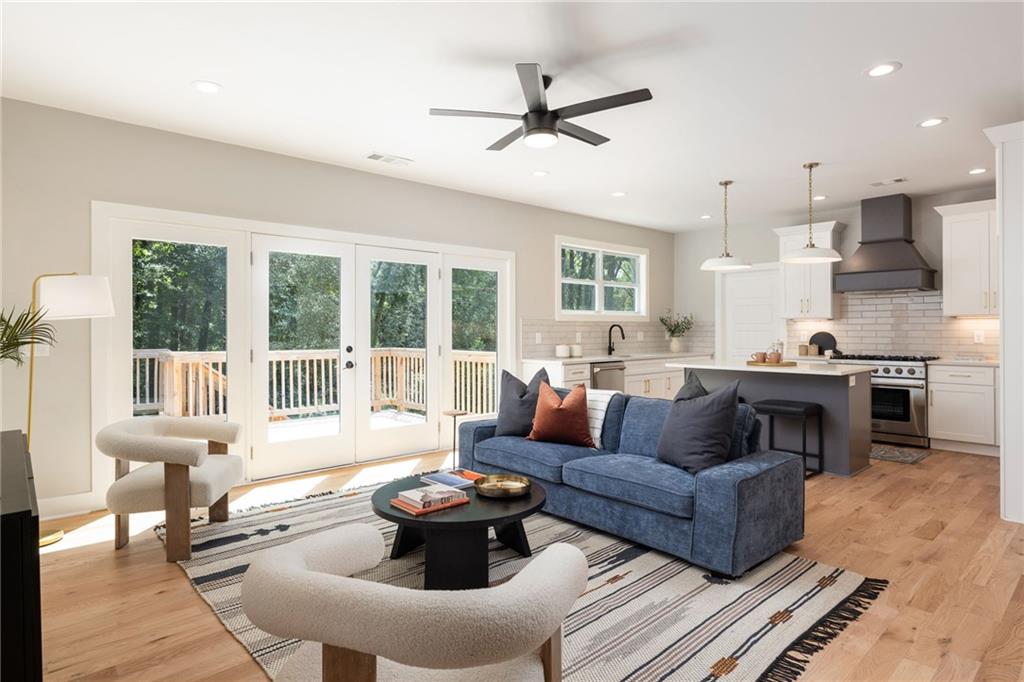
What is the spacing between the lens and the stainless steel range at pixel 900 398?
5.73m

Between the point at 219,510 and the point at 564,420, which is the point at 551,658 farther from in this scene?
the point at 219,510

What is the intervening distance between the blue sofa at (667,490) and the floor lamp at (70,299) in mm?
2571

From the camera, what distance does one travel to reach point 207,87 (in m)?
3.34

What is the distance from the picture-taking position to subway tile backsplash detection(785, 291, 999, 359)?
594cm

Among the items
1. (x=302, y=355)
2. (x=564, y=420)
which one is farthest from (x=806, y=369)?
(x=302, y=355)

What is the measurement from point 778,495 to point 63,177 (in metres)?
4.80

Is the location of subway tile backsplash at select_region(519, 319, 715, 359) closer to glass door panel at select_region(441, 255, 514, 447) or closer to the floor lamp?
glass door panel at select_region(441, 255, 514, 447)

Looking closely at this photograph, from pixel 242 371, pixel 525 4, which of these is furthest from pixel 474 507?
pixel 242 371

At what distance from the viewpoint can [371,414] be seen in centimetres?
518

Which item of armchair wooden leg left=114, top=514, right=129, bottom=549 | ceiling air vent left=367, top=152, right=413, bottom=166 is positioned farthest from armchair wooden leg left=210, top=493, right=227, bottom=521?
ceiling air vent left=367, top=152, right=413, bottom=166

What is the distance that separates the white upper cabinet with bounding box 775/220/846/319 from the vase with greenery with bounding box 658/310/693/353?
1448 mm

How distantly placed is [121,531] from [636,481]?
2.89m

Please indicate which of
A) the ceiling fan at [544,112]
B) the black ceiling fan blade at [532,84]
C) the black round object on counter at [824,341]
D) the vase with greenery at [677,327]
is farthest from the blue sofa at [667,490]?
the vase with greenery at [677,327]

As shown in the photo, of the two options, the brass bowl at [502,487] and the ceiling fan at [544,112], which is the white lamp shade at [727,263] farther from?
the brass bowl at [502,487]
